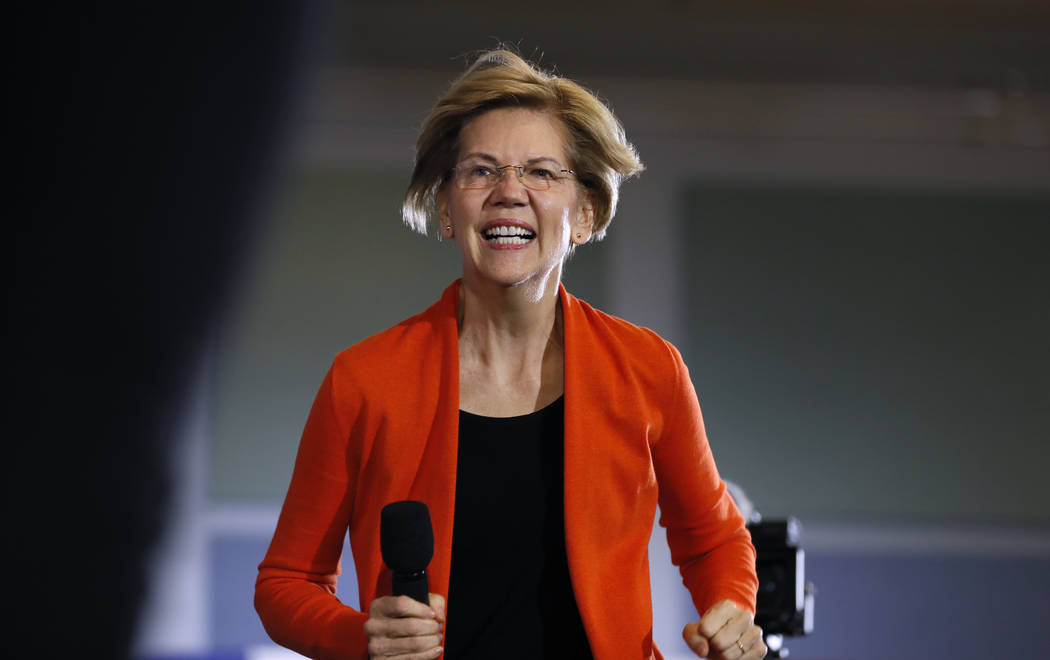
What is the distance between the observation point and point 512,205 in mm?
1202

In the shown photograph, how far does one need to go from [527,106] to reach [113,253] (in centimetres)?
112

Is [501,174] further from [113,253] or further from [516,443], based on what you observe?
[113,253]

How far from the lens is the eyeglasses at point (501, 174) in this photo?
1219 mm

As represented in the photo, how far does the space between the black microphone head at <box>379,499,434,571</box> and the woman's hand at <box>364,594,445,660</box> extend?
0.19 feet

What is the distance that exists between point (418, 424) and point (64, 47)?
1.02 m

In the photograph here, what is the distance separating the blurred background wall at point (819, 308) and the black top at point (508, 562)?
297cm

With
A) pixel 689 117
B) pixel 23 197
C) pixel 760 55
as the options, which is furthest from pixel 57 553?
pixel 689 117

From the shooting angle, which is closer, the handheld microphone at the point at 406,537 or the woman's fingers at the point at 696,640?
the handheld microphone at the point at 406,537

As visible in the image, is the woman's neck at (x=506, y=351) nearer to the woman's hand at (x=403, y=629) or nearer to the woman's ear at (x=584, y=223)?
the woman's ear at (x=584, y=223)

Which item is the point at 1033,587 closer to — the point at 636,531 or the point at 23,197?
the point at 636,531

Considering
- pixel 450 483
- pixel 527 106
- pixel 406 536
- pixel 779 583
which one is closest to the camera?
pixel 406 536

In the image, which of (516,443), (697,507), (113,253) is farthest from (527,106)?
(113,253)

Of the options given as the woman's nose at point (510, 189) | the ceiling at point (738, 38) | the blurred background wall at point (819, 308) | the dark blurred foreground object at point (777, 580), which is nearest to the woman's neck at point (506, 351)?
the woman's nose at point (510, 189)

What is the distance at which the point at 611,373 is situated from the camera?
4.06 ft
